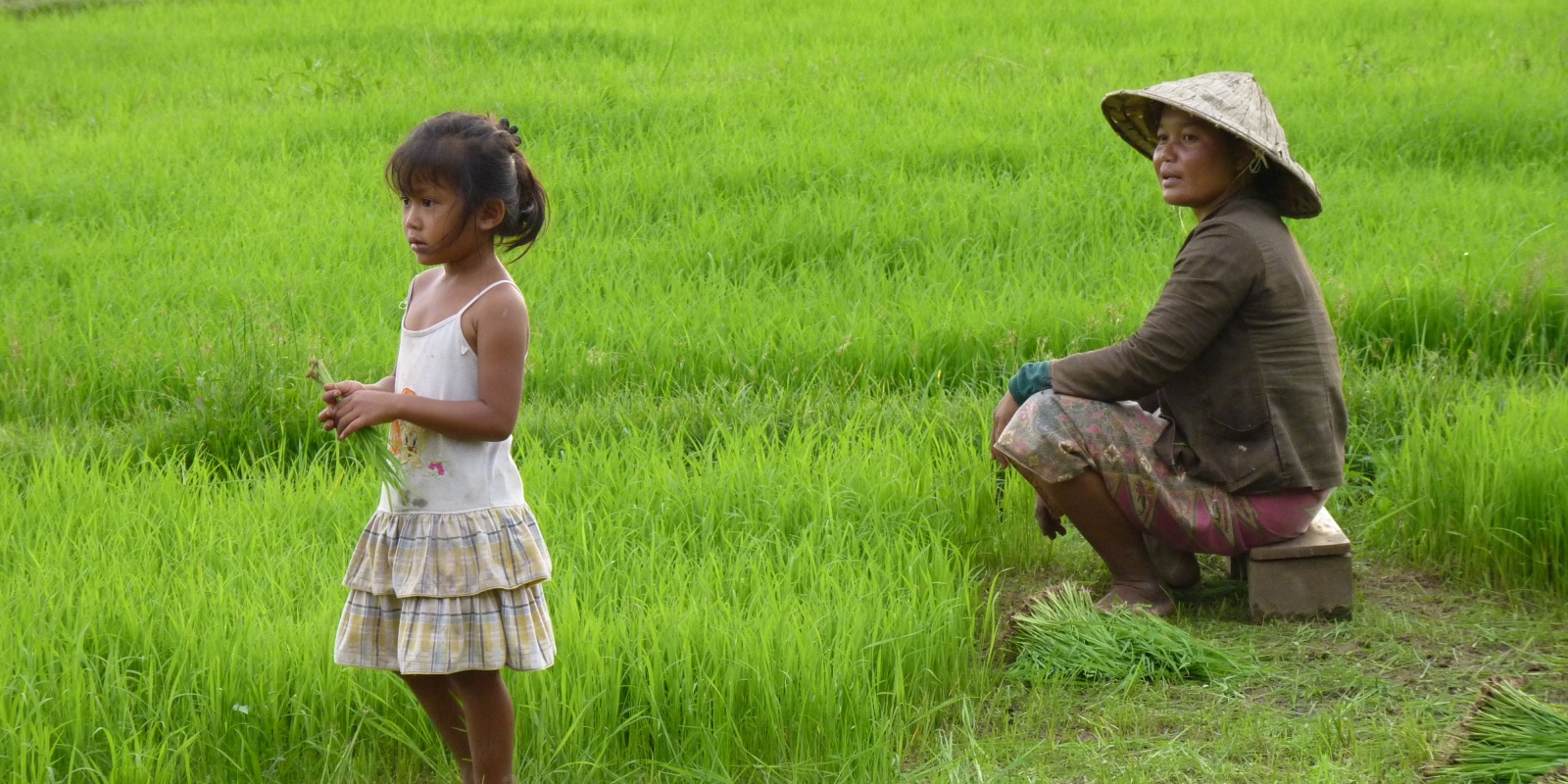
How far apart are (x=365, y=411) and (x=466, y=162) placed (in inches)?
17.4

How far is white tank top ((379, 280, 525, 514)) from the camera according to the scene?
2412 millimetres

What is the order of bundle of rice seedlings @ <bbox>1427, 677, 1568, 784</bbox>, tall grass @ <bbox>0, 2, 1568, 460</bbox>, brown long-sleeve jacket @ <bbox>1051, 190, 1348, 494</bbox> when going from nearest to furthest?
bundle of rice seedlings @ <bbox>1427, 677, 1568, 784</bbox>
brown long-sleeve jacket @ <bbox>1051, 190, 1348, 494</bbox>
tall grass @ <bbox>0, 2, 1568, 460</bbox>

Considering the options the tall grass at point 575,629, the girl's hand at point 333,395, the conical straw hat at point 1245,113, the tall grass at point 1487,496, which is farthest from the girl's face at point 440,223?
the tall grass at point 1487,496

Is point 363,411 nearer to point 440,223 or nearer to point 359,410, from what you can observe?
point 359,410

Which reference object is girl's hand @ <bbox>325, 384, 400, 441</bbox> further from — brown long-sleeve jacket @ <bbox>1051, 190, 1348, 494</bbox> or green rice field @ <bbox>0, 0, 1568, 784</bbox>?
brown long-sleeve jacket @ <bbox>1051, 190, 1348, 494</bbox>

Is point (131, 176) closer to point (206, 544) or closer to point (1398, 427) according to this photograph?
point (206, 544)

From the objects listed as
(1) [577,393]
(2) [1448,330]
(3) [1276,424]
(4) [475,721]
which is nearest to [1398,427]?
(2) [1448,330]

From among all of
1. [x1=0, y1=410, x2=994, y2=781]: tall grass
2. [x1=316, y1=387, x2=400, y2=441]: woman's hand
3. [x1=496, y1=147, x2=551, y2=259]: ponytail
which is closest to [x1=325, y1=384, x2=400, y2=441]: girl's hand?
[x1=316, y1=387, x2=400, y2=441]: woman's hand

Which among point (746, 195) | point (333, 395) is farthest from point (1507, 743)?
point (746, 195)

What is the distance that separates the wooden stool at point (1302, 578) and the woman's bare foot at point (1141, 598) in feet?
0.68

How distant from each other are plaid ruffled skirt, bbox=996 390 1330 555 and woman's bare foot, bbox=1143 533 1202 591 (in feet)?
0.41

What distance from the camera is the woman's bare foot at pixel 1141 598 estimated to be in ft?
11.5

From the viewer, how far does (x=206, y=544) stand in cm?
354

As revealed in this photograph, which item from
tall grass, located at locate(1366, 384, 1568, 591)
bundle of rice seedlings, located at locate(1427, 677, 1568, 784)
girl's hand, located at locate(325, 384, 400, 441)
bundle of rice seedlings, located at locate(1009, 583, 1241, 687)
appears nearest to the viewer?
girl's hand, located at locate(325, 384, 400, 441)
